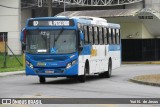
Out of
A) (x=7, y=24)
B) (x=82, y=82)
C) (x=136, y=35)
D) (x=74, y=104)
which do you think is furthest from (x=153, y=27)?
(x=74, y=104)

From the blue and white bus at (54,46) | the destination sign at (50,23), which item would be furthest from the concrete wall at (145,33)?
the destination sign at (50,23)

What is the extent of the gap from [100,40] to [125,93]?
9.16 m

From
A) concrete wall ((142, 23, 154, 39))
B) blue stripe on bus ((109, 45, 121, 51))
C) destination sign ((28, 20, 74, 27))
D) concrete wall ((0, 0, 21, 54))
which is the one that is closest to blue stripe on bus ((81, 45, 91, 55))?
destination sign ((28, 20, 74, 27))

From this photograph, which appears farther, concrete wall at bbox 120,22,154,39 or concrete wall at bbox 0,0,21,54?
concrete wall at bbox 0,0,21,54

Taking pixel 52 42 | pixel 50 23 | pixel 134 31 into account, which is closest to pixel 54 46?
pixel 52 42

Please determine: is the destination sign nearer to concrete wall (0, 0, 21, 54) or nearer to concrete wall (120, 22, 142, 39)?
concrete wall (120, 22, 142, 39)

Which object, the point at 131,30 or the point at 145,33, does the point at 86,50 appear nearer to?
the point at 131,30

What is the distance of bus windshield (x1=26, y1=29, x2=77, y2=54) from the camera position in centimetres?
2448

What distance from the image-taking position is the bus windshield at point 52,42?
80.3 feet

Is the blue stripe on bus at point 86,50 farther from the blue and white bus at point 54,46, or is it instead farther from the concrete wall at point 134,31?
the concrete wall at point 134,31

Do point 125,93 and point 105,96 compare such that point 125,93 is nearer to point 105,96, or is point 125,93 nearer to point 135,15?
point 105,96

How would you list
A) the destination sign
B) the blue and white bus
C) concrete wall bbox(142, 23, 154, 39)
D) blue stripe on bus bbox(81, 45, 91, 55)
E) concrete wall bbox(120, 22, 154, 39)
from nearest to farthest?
the blue and white bus < the destination sign < blue stripe on bus bbox(81, 45, 91, 55) < concrete wall bbox(120, 22, 154, 39) < concrete wall bbox(142, 23, 154, 39)

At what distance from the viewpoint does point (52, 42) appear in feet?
80.3

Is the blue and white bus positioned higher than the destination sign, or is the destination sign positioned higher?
the destination sign
